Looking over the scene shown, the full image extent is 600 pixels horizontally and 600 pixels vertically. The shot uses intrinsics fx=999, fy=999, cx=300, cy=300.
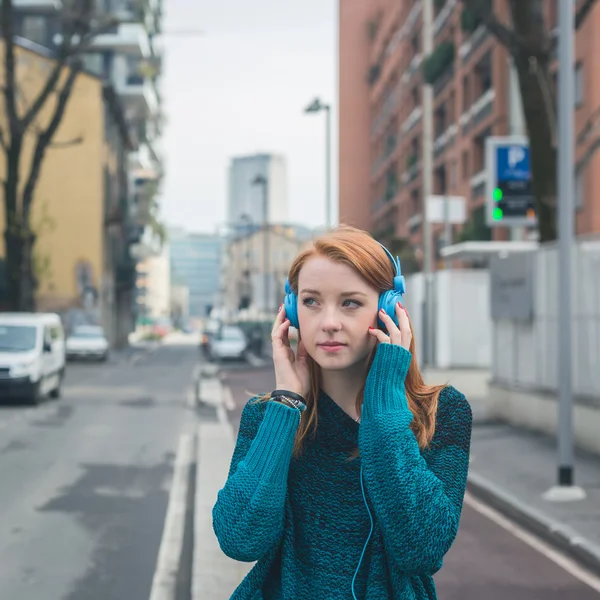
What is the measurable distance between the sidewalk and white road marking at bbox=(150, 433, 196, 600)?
241 centimetres

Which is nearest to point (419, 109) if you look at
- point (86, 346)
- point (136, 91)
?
point (136, 91)

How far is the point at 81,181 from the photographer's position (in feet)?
179

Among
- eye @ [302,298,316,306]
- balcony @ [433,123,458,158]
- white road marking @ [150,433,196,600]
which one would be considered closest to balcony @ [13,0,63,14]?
balcony @ [433,123,458,158]

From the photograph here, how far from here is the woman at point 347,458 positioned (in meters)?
2.11

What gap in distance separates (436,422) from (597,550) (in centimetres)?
507

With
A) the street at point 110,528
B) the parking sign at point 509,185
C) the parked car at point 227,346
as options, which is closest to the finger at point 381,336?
the street at point 110,528

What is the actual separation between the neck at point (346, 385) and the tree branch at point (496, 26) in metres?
12.1

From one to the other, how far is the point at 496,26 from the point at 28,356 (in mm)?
10555

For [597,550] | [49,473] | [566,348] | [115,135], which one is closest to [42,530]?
[49,473]

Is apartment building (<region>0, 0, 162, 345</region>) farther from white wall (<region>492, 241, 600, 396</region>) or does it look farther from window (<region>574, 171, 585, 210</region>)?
white wall (<region>492, 241, 600, 396</region>)

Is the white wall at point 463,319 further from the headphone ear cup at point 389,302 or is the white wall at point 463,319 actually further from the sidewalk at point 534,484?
the headphone ear cup at point 389,302

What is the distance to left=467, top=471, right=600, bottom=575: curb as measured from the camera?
6848mm

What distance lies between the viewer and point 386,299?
2229 millimetres

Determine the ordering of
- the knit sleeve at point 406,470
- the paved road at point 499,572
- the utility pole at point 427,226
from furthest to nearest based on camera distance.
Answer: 1. the utility pole at point 427,226
2. the paved road at point 499,572
3. the knit sleeve at point 406,470
